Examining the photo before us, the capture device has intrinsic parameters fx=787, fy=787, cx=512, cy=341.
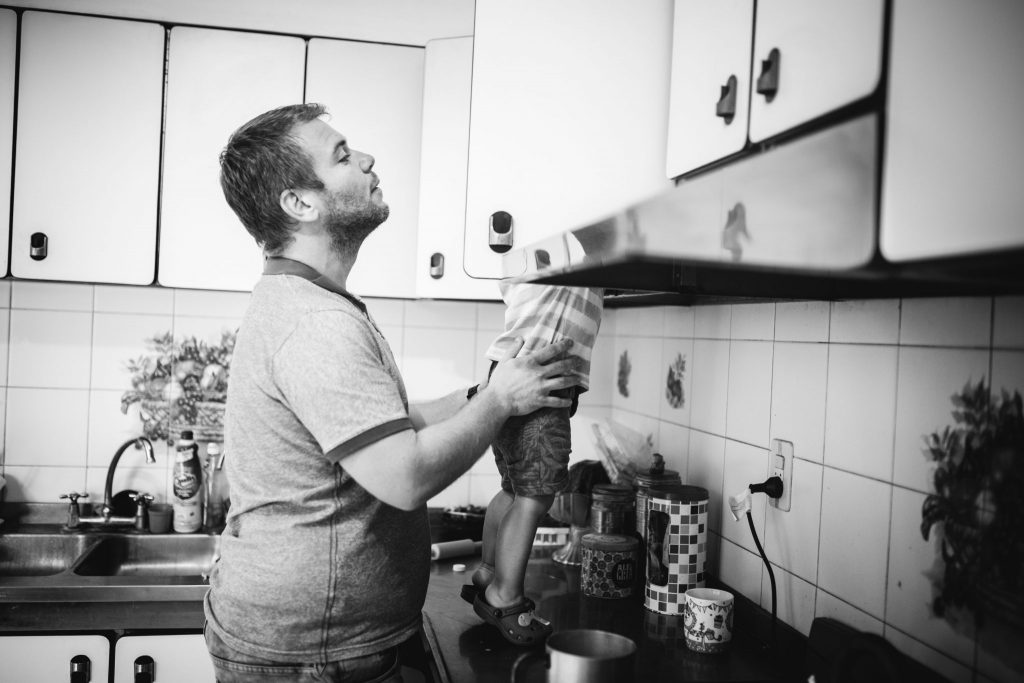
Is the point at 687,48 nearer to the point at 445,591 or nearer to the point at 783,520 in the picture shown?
the point at 783,520

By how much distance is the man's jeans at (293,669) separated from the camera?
1146 millimetres

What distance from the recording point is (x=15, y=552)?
7.07ft

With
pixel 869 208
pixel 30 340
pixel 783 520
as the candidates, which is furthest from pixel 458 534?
pixel 869 208

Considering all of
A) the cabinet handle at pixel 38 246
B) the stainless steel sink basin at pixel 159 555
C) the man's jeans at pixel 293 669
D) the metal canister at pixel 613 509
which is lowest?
the stainless steel sink basin at pixel 159 555

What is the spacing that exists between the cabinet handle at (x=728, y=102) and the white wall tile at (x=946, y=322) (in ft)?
1.27

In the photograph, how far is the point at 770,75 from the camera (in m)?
0.94

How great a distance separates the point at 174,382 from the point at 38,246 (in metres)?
0.56

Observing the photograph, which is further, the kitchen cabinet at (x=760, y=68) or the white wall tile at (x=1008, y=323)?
the white wall tile at (x=1008, y=323)

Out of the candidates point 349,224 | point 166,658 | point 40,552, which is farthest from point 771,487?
point 40,552

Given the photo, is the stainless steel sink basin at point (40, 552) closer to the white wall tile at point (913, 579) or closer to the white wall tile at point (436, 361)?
the white wall tile at point (436, 361)

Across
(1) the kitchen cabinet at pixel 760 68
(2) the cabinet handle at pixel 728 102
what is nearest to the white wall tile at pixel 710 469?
(1) the kitchen cabinet at pixel 760 68

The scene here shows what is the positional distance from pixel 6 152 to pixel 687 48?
172 centimetres

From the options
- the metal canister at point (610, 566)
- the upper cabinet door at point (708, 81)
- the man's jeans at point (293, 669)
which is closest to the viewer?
the upper cabinet door at point (708, 81)

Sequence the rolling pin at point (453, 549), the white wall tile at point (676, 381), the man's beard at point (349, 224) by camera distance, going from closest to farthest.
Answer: the man's beard at point (349, 224) → the white wall tile at point (676, 381) → the rolling pin at point (453, 549)
